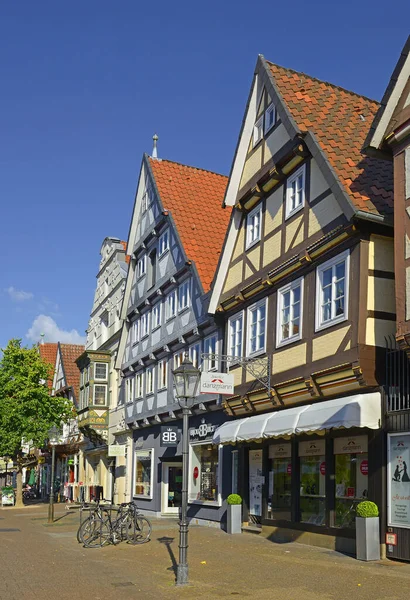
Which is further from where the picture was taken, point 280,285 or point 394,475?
point 280,285

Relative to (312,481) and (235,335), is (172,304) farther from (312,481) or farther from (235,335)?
(312,481)

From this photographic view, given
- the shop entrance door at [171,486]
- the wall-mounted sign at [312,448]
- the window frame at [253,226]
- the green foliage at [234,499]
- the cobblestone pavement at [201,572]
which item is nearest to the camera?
the cobblestone pavement at [201,572]

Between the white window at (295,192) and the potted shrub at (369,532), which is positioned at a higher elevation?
the white window at (295,192)

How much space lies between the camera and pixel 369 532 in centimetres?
1568

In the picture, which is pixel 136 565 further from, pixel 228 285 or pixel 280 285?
pixel 228 285

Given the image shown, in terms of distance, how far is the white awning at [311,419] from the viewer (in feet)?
52.6

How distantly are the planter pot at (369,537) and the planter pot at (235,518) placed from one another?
732 centimetres

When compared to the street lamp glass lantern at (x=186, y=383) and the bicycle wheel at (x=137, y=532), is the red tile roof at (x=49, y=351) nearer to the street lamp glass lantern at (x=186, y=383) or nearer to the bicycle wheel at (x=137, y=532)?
the bicycle wheel at (x=137, y=532)

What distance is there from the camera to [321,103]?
21.7 metres

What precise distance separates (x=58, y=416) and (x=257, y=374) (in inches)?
1064

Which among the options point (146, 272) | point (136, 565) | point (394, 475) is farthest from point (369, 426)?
point (146, 272)

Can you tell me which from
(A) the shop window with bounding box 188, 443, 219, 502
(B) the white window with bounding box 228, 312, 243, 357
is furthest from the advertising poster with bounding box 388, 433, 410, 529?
(A) the shop window with bounding box 188, 443, 219, 502

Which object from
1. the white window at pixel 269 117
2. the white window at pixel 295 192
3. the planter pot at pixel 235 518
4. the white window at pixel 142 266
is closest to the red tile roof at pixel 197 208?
the white window at pixel 142 266

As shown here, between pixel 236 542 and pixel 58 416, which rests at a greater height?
pixel 58 416
